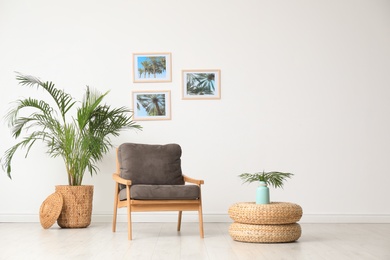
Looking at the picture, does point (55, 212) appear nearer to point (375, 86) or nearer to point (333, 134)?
point (333, 134)

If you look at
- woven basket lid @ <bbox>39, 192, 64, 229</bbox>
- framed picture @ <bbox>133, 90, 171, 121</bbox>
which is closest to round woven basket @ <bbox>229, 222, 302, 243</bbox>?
woven basket lid @ <bbox>39, 192, 64, 229</bbox>

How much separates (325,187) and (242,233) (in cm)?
231

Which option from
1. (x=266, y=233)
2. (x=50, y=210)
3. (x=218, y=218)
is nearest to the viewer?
(x=266, y=233)

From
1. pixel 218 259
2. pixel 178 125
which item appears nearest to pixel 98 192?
pixel 178 125

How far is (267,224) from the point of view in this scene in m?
4.87

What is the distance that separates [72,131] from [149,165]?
1.11 metres

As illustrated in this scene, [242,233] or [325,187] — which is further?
[325,187]

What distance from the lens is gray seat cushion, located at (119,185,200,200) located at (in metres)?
5.23

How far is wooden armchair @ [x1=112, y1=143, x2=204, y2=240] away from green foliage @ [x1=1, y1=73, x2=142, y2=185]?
486 millimetres

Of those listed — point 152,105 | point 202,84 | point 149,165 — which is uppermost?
point 202,84

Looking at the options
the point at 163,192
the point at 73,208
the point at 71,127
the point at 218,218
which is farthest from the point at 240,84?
the point at 73,208

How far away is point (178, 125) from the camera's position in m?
6.95

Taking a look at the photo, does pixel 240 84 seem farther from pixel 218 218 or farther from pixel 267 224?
pixel 267 224

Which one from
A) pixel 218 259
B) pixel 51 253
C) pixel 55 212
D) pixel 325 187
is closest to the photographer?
pixel 218 259
